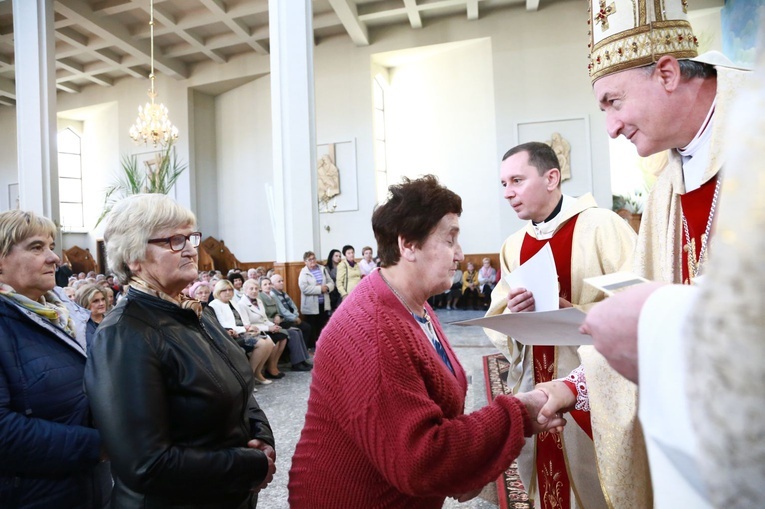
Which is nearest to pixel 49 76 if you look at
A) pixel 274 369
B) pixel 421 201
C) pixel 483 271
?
pixel 274 369

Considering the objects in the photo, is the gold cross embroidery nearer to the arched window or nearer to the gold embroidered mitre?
the gold embroidered mitre

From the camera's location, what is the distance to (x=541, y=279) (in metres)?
1.59

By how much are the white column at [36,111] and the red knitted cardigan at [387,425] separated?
399 inches

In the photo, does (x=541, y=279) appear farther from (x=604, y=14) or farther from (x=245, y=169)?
(x=245, y=169)

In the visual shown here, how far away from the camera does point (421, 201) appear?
1413 millimetres

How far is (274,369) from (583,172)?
1019 centimetres

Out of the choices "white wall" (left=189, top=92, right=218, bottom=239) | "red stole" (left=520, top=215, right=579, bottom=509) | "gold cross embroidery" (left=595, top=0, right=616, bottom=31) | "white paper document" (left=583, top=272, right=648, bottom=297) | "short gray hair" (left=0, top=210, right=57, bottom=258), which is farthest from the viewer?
"white wall" (left=189, top=92, right=218, bottom=239)

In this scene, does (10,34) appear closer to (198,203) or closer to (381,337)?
(198,203)

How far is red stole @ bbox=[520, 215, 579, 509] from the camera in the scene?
1.90 metres

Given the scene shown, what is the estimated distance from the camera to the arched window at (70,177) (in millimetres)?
17188

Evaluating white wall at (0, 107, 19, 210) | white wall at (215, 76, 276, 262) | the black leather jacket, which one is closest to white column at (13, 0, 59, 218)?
white wall at (215, 76, 276, 262)

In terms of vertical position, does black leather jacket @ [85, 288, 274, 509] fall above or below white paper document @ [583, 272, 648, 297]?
below

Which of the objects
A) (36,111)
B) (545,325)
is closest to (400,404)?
(545,325)

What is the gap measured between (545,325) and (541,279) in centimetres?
44
